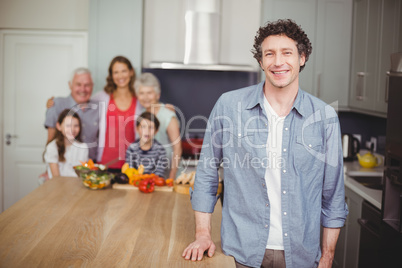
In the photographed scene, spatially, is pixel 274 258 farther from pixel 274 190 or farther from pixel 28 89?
pixel 28 89

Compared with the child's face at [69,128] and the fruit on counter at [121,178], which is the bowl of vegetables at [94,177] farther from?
the child's face at [69,128]

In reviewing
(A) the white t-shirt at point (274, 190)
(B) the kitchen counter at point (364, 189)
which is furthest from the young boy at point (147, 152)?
(A) the white t-shirt at point (274, 190)

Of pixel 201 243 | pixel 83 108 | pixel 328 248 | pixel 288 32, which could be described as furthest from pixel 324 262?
pixel 83 108

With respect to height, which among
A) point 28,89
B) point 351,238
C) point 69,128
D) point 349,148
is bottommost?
point 351,238

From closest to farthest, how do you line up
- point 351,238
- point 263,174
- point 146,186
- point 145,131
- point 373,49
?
point 263,174 < point 146,186 < point 351,238 < point 145,131 < point 373,49

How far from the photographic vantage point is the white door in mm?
4281

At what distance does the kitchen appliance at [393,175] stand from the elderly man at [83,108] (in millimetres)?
2194

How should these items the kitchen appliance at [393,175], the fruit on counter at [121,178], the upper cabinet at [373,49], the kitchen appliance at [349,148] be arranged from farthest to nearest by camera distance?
1. the kitchen appliance at [349,148]
2. the upper cabinet at [373,49]
3. the fruit on counter at [121,178]
4. the kitchen appliance at [393,175]

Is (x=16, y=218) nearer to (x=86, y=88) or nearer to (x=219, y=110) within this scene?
(x=219, y=110)

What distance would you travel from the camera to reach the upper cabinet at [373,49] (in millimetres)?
2914

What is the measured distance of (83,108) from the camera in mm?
3498

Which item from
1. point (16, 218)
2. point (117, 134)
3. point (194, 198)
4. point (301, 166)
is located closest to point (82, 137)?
point (117, 134)

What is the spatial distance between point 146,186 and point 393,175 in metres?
1.25

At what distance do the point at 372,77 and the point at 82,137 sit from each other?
7.28ft
